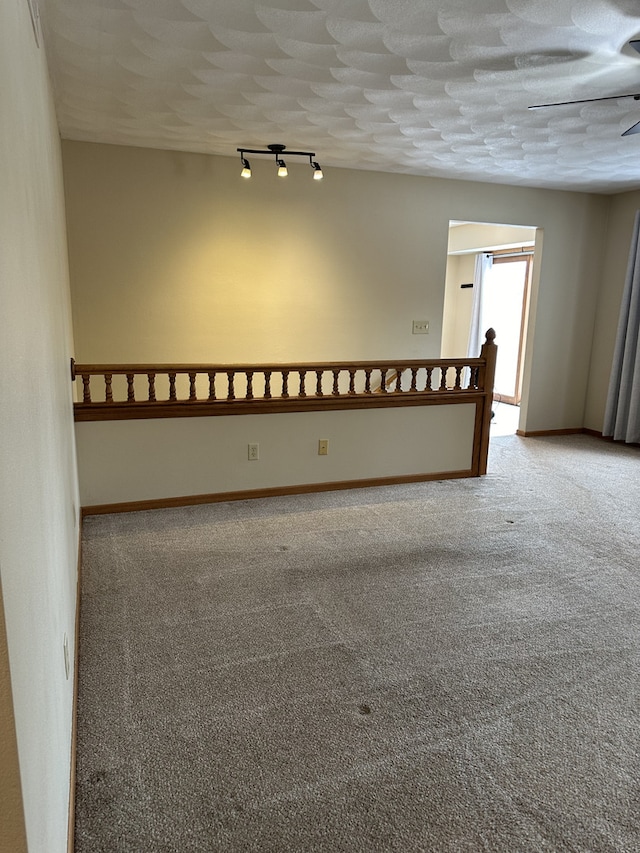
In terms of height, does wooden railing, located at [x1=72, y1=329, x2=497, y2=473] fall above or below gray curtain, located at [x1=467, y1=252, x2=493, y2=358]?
below

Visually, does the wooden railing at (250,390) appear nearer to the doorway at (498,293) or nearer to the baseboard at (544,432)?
the baseboard at (544,432)

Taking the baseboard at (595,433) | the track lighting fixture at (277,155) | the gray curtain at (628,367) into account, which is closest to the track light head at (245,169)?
the track lighting fixture at (277,155)

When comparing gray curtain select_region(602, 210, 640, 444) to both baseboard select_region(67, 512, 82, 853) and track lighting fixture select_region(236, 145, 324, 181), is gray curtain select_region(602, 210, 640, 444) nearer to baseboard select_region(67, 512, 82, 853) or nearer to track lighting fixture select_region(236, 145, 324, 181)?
track lighting fixture select_region(236, 145, 324, 181)

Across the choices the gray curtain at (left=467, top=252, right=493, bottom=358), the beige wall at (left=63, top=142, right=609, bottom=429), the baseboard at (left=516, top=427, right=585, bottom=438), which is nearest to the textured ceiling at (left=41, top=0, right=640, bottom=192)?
the beige wall at (left=63, top=142, right=609, bottom=429)

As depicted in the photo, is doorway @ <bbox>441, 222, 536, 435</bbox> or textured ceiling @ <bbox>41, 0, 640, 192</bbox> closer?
textured ceiling @ <bbox>41, 0, 640, 192</bbox>

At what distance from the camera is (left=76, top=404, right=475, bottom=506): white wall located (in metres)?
3.81

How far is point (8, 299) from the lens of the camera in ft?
3.22

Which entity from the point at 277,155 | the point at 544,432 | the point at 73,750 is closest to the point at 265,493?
the point at 73,750

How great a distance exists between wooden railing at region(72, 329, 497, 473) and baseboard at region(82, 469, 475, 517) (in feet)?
1.88

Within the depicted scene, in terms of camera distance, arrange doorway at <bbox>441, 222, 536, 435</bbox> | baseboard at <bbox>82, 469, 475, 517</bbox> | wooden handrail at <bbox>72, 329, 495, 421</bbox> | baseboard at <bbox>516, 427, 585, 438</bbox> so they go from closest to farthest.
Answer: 1. wooden handrail at <bbox>72, 329, 495, 421</bbox>
2. baseboard at <bbox>82, 469, 475, 517</bbox>
3. baseboard at <bbox>516, 427, 585, 438</bbox>
4. doorway at <bbox>441, 222, 536, 435</bbox>

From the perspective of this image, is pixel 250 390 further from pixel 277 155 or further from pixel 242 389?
pixel 277 155

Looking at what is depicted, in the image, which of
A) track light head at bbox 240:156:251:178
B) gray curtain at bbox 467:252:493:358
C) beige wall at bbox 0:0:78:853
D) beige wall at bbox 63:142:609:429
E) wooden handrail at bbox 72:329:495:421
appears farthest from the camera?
gray curtain at bbox 467:252:493:358

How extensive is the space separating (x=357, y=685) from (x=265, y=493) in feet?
7.12

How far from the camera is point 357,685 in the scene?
7.08ft
